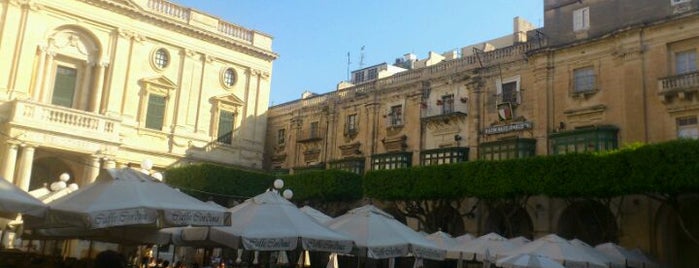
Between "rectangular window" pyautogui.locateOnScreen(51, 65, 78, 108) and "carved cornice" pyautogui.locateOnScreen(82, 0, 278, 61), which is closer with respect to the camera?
"rectangular window" pyautogui.locateOnScreen(51, 65, 78, 108)

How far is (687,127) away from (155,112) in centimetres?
2601

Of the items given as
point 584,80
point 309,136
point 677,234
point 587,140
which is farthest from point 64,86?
point 677,234

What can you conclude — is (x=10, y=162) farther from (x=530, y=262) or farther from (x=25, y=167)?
(x=530, y=262)

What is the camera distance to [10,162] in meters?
27.0

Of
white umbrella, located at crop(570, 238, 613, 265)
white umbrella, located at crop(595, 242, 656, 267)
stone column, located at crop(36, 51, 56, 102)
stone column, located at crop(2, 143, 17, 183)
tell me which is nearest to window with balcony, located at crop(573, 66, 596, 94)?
white umbrella, located at crop(595, 242, 656, 267)

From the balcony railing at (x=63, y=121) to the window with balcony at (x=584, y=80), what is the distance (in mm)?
20882

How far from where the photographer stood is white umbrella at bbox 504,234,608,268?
18.4 meters

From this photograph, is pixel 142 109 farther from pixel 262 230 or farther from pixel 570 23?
pixel 262 230

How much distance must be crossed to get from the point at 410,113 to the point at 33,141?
1766 centimetres

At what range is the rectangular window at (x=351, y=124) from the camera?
118 feet

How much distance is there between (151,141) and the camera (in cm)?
3494

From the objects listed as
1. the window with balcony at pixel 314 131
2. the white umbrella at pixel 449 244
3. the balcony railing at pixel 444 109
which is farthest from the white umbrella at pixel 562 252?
the window with balcony at pixel 314 131

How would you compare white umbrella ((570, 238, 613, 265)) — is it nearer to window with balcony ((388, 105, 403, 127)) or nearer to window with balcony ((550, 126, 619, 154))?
window with balcony ((550, 126, 619, 154))

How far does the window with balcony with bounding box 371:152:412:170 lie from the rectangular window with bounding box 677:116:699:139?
12.6 m
